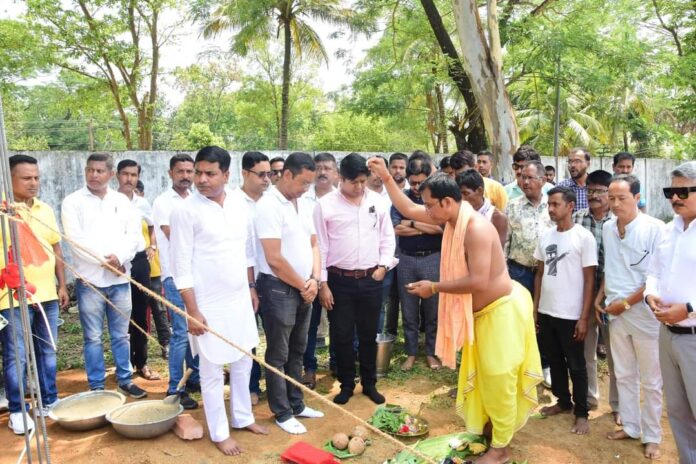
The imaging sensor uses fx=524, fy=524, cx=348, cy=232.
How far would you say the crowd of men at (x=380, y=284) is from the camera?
134 inches

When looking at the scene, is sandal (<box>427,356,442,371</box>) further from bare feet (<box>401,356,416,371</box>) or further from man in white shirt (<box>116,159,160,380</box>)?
man in white shirt (<box>116,159,160,380</box>)

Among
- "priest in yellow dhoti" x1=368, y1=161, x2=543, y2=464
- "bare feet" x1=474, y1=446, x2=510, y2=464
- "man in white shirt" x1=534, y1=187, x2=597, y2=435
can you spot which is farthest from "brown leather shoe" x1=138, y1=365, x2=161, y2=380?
"man in white shirt" x1=534, y1=187, x2=597, y2=435

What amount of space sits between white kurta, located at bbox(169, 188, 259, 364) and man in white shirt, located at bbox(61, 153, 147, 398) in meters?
1.07

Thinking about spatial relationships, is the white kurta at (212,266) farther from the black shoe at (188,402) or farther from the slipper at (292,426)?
the black shoe at (188,402)

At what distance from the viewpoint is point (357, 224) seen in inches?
171

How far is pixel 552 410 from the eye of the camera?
4.24 m

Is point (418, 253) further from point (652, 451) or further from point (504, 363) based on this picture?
point (652, 451)

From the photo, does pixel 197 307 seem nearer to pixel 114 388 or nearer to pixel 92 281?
pixel 92 281

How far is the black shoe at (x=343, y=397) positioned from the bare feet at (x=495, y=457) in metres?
1.31

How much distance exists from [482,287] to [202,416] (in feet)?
8.19

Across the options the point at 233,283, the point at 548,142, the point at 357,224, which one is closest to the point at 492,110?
the point at 357,224

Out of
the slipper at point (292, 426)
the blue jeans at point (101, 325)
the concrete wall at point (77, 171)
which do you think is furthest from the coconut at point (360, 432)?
the concrete wall at point (77, 171)

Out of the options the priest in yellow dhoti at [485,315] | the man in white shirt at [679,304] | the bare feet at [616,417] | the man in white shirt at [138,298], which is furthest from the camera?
the man in white shirt at [138,298]

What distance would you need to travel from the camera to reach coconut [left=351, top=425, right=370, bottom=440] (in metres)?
3.82
